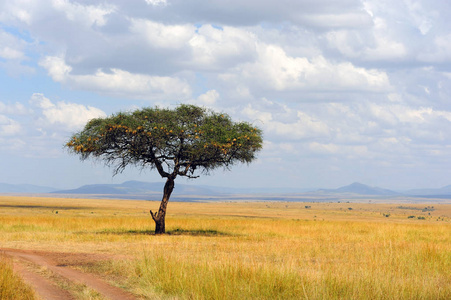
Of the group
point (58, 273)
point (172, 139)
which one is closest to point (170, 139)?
point (172, 139)

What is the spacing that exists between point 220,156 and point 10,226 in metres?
15.8

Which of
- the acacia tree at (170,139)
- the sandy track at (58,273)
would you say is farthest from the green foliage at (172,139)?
the sandy track at (58,273)

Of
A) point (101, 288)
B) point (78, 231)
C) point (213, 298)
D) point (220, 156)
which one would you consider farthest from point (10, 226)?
point (213, 298)

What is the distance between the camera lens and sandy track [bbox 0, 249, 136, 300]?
12867 mm

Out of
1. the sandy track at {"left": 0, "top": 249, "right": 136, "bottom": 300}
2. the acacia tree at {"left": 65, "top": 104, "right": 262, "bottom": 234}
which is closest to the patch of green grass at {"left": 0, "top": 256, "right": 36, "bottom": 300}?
the sandy track at {"left": 0, "top": 249, "right": 136, "bottom": 300}

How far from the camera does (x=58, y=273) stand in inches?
626

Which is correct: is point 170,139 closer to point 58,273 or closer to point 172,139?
point 172,139

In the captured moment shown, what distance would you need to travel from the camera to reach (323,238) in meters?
31.9

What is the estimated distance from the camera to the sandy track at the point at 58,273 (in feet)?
42.2

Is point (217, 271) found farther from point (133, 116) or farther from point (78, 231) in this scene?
point (78, 231)

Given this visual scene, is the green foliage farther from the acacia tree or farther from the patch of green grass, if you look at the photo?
the patch of green grass

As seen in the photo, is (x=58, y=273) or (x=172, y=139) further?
(x=172, y=139)

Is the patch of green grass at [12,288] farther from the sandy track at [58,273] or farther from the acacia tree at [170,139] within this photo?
the acacia tree at [170,139]

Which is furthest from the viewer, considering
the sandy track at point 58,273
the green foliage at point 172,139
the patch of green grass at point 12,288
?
the green foliage at point 172,139
